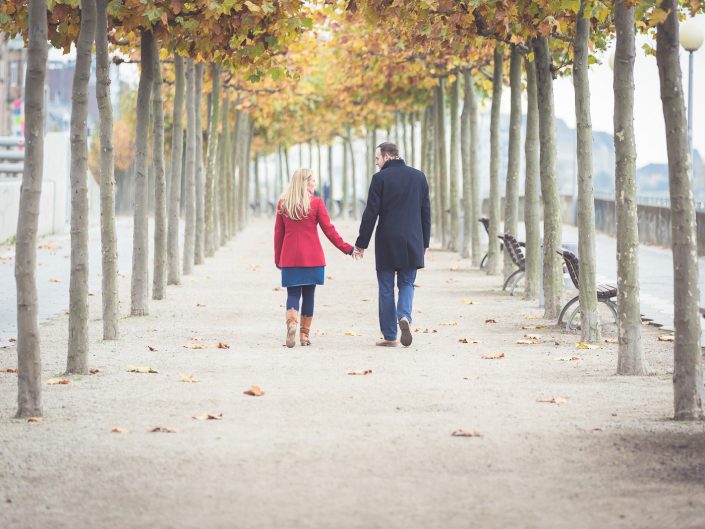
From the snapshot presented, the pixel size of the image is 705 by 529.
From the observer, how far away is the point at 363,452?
7961 mm

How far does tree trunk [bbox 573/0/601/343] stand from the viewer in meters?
14.2

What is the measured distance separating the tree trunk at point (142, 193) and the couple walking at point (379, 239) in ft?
10.8

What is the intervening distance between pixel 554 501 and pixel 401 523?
2.83ft

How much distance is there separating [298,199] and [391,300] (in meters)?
1.29

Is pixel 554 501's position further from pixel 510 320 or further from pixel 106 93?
pixel 510 320

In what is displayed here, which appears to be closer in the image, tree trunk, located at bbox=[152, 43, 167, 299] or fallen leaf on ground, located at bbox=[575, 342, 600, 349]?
fallen leaf on ground, located at bbox=[575, 342, 600, 349]

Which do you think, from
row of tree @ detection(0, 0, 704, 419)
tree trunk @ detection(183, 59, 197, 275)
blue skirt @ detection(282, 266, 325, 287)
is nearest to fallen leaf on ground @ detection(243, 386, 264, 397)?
row of tree @ detection(0, 0, 704, 419)

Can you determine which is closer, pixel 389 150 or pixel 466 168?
pixel 389 150

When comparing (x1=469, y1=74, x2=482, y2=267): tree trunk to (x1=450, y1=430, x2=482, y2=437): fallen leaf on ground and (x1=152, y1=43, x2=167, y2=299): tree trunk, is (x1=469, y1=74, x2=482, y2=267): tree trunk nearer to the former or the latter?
(x1=152, y1=43, x2=167, y2=299): tree trunk

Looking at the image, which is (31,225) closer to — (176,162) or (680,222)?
(680,222)

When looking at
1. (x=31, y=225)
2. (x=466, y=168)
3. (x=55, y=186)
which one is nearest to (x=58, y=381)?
(x=31, y=225)

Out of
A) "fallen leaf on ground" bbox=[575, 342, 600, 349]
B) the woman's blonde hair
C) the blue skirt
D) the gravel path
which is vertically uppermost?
the woman's blonde hair

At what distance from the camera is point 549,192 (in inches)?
668

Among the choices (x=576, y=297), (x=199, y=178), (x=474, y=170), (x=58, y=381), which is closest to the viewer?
(x=58, y=381)
